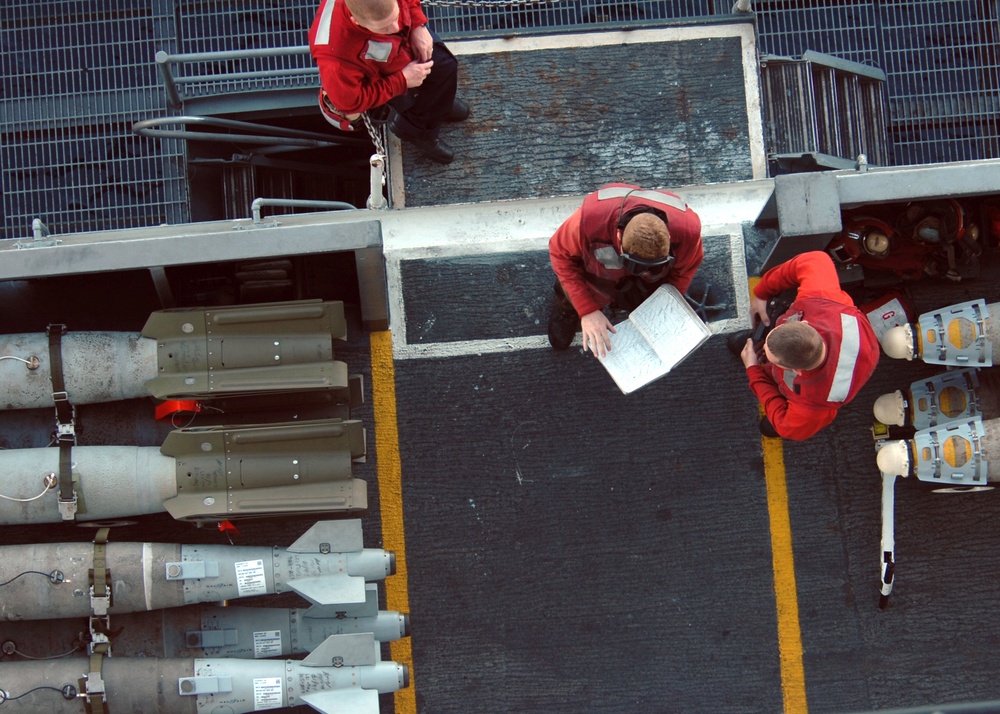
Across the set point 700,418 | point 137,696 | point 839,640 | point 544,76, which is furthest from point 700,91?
point 137,696

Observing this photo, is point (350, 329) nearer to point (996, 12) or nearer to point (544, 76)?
point (544, 76)

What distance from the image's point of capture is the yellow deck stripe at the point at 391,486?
5.75m

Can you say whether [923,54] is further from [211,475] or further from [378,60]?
[211,475]

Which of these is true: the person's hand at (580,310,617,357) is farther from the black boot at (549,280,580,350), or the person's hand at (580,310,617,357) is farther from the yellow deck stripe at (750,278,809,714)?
the yellow deck stripe at (750,278,809,714)

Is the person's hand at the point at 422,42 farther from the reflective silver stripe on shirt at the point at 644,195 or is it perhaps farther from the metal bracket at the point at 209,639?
the metal bracket at the point at 209,639

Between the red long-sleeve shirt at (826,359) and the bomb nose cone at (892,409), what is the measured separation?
907 millimetres

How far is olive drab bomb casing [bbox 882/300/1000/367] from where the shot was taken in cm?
517

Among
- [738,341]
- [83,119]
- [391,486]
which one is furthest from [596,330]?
[83,119]

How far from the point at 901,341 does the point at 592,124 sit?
92.9 inches

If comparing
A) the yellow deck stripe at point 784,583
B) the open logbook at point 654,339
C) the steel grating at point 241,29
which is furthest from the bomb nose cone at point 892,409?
the steel grating at point 241,29

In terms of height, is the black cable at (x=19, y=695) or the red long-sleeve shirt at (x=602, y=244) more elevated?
the red long-sleeve shirt at (x=602, y=244)

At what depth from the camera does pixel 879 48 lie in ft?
22.2

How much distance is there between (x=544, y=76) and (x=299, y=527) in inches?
131

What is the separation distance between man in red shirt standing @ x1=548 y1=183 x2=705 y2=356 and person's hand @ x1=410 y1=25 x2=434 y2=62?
1261 millimetres
